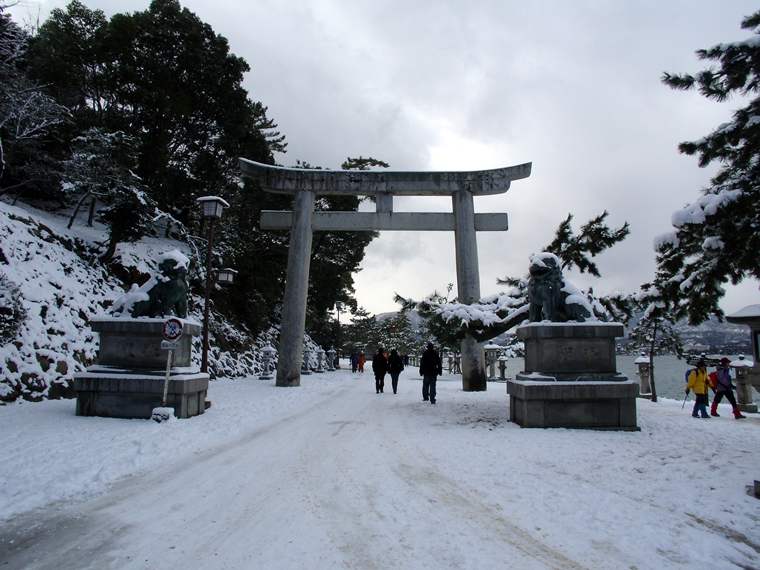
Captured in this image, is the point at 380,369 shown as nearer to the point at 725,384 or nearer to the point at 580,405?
the point at 580,405

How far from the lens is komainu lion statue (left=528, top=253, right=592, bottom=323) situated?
27.5ft

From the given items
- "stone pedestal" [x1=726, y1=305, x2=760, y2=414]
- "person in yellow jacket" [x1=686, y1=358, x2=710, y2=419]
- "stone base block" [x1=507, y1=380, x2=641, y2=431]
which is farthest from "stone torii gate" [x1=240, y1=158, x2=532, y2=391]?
"stone base block" [x1=507, y1=380, x2=641, y2=431]

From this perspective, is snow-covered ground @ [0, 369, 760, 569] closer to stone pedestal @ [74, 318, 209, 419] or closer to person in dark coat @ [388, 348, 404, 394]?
stone pedestal @ [74, 318, 209, 419]

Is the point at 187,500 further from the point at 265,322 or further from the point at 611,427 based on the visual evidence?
the point at 265,322

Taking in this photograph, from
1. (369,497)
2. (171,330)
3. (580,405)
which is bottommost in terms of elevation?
(369,497)

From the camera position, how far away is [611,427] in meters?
7.72

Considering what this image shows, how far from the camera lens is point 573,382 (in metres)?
7.83

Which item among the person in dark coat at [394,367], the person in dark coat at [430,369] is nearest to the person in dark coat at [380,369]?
the person in dark coat at [394,367]

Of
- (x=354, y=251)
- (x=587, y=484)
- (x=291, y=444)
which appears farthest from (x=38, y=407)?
(x=354, y=251)

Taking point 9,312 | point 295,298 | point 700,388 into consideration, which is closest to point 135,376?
point 9,312

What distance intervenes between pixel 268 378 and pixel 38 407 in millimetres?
10367

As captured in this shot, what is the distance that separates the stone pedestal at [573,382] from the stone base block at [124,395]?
646 centimetres

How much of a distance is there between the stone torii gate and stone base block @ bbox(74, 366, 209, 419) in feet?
23.7

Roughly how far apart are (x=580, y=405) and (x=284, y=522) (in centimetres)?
614
